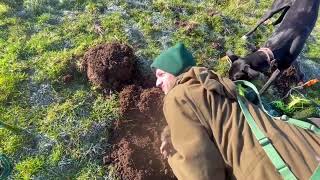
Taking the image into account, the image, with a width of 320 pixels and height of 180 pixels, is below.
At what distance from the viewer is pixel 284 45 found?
5.63 metres

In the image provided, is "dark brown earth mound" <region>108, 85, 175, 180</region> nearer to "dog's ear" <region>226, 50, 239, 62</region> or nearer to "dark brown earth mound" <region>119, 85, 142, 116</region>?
"dark brown earth mound" <region>119, 85, 142, 116</region>

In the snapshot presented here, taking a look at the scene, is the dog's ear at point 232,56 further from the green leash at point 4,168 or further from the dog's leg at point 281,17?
the green leash at point 4,168

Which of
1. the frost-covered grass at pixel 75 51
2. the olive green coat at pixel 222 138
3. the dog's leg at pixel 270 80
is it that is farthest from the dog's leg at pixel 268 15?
the olive green coat at pixel 222 138

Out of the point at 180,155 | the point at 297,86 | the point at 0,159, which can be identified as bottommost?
the point at 0,159

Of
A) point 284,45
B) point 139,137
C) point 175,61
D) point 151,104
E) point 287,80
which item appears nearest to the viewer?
point 175,61

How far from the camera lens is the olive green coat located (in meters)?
3.61

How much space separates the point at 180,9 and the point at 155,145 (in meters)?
2.29

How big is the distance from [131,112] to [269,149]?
6.06 feet

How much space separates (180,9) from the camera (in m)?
6.46

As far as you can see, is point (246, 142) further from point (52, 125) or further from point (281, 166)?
point (52, 125)

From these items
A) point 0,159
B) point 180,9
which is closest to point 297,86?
point 180,9

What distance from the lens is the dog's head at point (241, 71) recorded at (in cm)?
526

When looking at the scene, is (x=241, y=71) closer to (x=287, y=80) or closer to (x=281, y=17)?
(x=287, y=80)

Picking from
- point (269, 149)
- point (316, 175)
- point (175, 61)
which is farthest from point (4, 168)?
point (316, 175)
